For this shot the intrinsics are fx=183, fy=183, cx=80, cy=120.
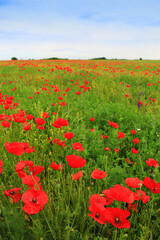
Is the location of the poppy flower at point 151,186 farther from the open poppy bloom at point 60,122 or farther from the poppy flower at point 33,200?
the open poppy bloom at point 60,122

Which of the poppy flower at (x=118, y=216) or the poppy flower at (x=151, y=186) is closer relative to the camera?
the poppy flower at (x=118, y=216)

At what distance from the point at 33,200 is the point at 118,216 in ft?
1.57

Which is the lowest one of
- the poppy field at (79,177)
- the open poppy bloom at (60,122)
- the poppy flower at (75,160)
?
the poppy field at (79,177)

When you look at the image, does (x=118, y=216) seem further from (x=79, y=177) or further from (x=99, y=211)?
(x=79, y=177)

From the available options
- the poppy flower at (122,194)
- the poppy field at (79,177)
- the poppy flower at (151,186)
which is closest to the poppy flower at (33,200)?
→ the poppy field at (79,177)

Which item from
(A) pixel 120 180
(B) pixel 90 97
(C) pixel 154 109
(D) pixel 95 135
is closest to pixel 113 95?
(B) pixel 90 97

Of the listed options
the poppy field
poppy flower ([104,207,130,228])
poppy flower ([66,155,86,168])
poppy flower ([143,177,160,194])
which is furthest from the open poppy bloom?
poppy flower ([104,207,130,228])

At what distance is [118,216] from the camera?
102cm

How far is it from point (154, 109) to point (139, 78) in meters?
4.66

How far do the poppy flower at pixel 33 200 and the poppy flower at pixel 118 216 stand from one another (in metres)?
0.34

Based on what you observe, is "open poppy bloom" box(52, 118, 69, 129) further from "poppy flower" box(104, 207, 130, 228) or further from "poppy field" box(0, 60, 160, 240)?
"poppy flower" box(104, 207, 130, 228)

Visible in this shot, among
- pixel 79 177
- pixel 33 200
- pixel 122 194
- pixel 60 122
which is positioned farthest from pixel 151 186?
pixel 60 122

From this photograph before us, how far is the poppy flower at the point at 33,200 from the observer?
96cm

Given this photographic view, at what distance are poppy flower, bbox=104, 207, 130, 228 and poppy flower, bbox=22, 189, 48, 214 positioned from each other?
0.34 metres
